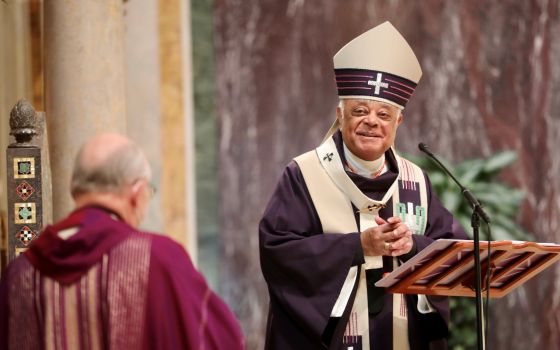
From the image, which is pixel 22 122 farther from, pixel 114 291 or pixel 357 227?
pixel 114 291

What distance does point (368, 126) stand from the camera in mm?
5660

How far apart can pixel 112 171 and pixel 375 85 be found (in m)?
2.20

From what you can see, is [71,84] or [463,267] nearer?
[463,267]

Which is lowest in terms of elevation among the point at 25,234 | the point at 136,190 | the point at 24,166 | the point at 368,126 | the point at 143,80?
the point at 25,234

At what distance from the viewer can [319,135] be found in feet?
33.0

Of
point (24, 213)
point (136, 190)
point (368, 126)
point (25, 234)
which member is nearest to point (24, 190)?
point (24, 213)

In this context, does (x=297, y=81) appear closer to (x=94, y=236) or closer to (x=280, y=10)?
(x=280, y=10)

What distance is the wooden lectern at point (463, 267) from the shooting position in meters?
5.04

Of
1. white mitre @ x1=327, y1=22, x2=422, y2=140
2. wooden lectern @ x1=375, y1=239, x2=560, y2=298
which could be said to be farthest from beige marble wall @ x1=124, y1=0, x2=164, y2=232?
wooden lectern @ x1=375, y1=239, x2=560, y2=298

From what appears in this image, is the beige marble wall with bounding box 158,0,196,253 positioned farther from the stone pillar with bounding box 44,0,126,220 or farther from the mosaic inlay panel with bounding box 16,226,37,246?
the mosaic inlay panel with bounding box 16,226,37,246

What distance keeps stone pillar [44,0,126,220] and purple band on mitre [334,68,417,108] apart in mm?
1941

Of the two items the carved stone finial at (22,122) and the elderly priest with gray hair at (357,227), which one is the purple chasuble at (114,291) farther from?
the carved stone finial at (22,122)

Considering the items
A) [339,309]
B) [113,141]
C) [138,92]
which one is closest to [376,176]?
[339,309]

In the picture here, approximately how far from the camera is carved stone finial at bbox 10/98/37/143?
6.20 meters
